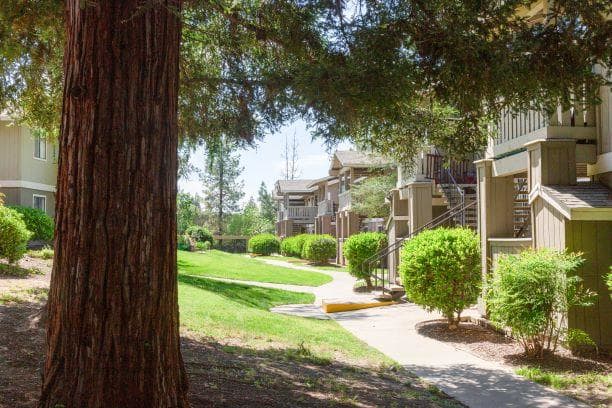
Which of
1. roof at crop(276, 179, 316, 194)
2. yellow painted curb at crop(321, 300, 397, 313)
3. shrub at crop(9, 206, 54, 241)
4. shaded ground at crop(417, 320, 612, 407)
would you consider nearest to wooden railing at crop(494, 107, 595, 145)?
shaded ground at crop(417, 320, 612, 407)

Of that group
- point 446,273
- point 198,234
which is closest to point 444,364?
point 446,273

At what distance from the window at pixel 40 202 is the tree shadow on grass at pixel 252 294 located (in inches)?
391

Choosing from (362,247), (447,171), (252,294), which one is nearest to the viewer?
(252,294)

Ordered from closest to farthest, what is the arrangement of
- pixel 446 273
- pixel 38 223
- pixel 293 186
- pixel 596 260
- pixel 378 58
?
pixel 378 58, pixel 596 260, pixel 446 273, pixel 38 223, pixel 293 186

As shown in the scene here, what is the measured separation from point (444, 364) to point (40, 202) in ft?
70.6

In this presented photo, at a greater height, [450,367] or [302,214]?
[302,214]

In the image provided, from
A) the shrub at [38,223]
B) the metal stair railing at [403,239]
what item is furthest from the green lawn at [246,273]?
the shrub at [38,223]

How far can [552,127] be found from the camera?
10.3m

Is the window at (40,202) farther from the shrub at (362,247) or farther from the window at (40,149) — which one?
the shrub at (362,247)

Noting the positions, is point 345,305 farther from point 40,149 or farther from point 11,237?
point 40,149

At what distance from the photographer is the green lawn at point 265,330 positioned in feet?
32.6

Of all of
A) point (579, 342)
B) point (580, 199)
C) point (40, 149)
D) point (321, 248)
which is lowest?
point (579, 342)

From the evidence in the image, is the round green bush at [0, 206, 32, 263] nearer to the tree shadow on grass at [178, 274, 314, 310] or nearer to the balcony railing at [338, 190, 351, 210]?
the tree shadow on grass at [178, 274, 314, 310]

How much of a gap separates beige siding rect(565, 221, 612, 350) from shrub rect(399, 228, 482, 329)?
8.73 ft
